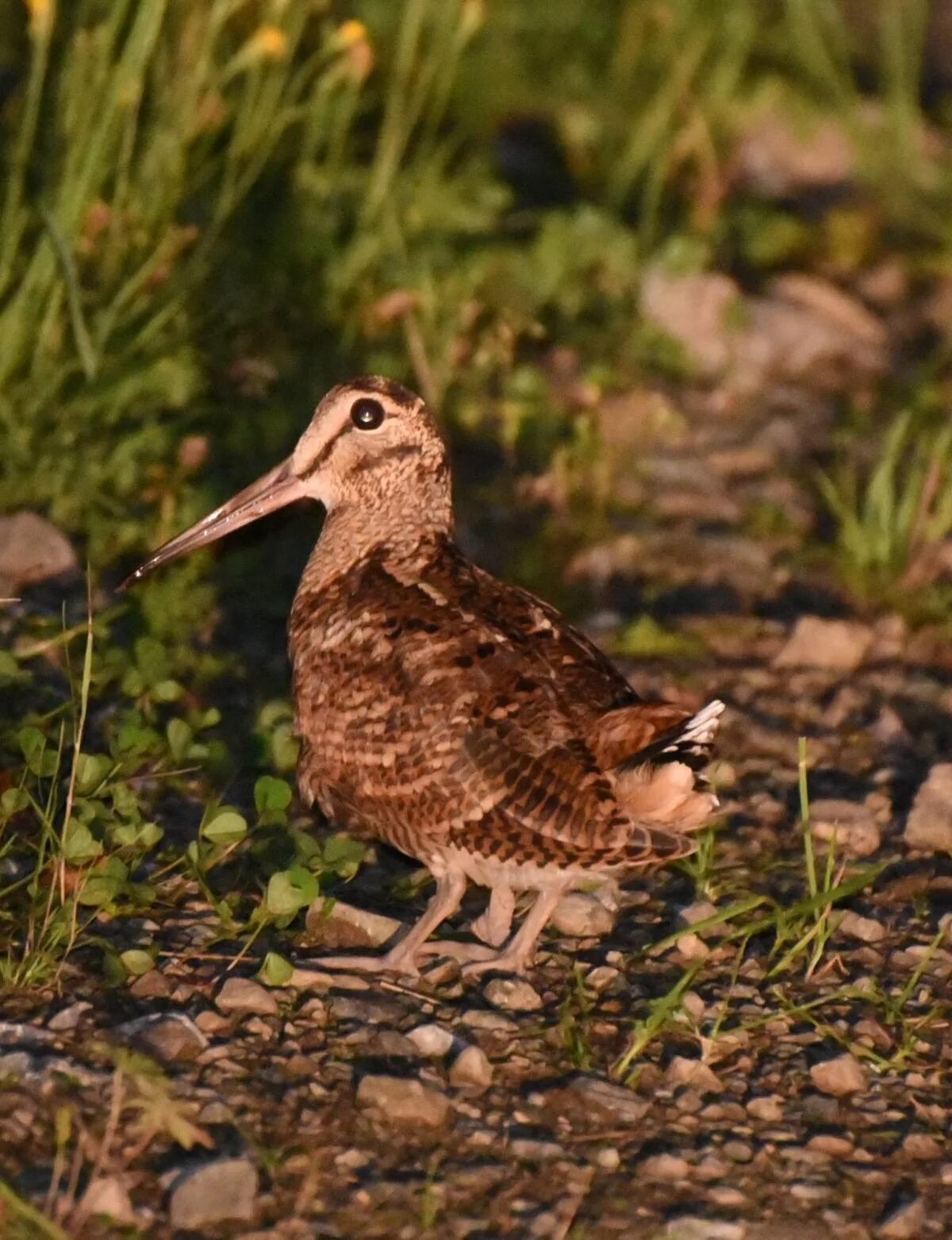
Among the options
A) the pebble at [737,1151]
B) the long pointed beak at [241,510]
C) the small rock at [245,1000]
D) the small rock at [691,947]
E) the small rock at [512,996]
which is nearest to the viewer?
the pebble at [737,1151]

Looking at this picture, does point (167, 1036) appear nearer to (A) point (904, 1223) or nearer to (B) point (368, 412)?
(A) point (904, 1223)

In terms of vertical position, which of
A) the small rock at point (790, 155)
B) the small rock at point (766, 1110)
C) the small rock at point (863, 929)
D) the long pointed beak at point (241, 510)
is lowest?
the small rock at point (766, 1110)

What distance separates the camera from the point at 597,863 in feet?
14.9

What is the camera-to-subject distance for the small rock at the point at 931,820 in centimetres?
545

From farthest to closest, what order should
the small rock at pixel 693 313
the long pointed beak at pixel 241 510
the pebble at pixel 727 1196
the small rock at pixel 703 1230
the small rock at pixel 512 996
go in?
the small rock at pixel 693 313
the long pointed beak at pixel 241 510
the small rock at pixel 512 996
the pebble at pixel 727 1196
the small rock at pixel 703 1230

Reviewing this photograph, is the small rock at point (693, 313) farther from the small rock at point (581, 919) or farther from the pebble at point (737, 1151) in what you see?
the pebble at point (737, 1151)

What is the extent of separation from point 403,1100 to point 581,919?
0.97m

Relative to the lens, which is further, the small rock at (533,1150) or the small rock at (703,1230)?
the small rock at (533,1150)

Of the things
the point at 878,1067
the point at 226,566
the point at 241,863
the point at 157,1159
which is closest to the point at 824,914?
the point at 878,1067

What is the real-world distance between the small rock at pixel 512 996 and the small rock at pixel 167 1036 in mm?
683

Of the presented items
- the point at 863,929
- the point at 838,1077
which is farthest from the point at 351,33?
the point at 838,1077

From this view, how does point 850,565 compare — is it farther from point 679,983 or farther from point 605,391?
point 679,983

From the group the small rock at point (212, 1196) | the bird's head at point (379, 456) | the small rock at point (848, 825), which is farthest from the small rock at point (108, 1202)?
the small rock at point (848, 825)

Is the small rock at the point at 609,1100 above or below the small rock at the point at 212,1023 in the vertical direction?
above
